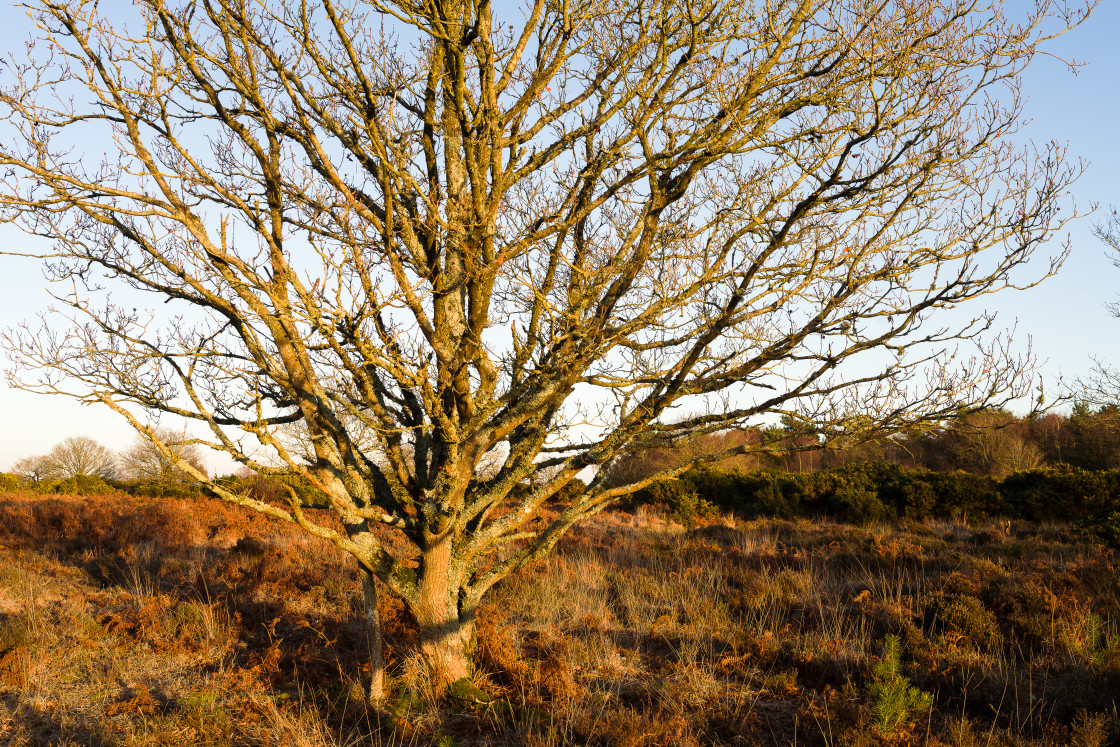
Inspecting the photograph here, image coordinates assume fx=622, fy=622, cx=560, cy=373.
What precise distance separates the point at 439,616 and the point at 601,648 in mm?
1928

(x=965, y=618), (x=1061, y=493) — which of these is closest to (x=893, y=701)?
(x=965, y=618)

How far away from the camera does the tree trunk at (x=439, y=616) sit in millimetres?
4500

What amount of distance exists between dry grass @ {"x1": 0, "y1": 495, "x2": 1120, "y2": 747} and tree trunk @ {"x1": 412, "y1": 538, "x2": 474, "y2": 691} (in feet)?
0.50

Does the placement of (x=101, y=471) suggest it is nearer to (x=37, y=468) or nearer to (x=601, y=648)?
(x=37, y=468)

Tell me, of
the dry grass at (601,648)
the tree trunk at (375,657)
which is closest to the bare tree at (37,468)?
the dry grass at (601,648)

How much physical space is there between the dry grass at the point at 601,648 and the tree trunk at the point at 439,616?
0.15 meters

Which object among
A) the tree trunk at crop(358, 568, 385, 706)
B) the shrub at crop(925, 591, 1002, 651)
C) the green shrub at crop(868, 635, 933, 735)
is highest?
the tree trunk at crop(358, 568, 385, 706)

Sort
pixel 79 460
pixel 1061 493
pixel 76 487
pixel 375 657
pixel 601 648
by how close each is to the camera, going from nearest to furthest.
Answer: pixel 375 657 < pixel 601 648 < pixel 1061 493 < pixel 76 487 < pixel 79 460

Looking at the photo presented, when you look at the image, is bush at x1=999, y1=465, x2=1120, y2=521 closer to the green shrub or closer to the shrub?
the shrub

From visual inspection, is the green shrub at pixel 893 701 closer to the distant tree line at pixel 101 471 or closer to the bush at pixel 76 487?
the distant tree line at pixel 101 471

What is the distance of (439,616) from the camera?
4527mm

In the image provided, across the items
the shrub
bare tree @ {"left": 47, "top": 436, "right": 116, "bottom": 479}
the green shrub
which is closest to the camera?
the green shrub

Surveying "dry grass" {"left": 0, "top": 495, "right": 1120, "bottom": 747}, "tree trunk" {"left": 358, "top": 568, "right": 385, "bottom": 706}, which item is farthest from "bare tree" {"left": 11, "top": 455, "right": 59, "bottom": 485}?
"tree trunk" {"left": 358, "top": 568, "right": 385, "bottom": 706}

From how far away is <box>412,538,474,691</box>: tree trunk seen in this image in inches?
177
